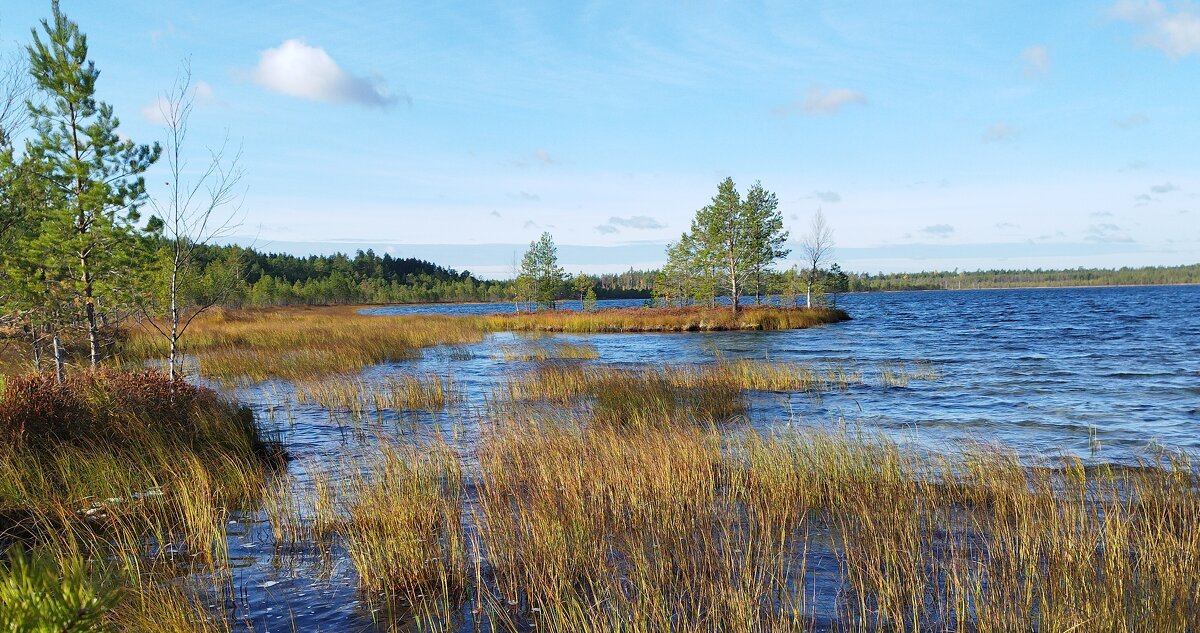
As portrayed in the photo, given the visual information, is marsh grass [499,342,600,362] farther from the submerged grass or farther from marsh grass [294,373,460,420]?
marsh grass [294,373,460,420]

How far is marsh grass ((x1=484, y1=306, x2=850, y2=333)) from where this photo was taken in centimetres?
4028

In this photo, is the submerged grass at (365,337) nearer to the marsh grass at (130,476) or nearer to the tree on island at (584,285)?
the marsh grass at (130,476)

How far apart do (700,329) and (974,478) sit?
110ft

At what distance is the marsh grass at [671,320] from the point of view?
4028cm

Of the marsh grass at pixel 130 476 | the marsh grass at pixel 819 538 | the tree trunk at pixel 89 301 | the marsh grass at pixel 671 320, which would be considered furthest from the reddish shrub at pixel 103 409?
the marsh grass at pixel 671 320

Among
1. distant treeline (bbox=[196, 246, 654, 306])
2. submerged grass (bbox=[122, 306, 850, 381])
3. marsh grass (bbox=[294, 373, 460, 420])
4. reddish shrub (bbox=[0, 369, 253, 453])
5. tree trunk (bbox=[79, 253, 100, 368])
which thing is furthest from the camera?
distant treeline (bbox=[196, 246, 654, 306])

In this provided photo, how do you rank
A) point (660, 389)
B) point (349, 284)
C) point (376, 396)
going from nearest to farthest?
1. point (660, 389)
2. point (376, 396)
3. point (349, 284)

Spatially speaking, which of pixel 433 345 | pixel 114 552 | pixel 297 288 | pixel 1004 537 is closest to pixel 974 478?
pixel 1004 537

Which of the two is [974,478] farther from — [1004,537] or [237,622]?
[237,622]

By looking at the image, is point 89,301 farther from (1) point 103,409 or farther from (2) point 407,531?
(2) point 407,531

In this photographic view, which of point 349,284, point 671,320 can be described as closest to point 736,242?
point 671,320

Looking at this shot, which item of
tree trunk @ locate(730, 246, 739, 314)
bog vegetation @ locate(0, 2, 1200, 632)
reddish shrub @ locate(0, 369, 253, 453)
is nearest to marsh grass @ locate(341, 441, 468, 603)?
bog vegetation @ locate(0, 2, 1200, 632)

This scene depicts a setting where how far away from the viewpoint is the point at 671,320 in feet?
135

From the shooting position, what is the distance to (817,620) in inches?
166
